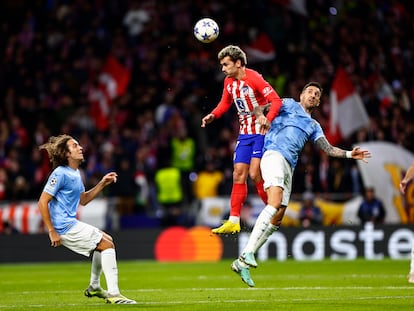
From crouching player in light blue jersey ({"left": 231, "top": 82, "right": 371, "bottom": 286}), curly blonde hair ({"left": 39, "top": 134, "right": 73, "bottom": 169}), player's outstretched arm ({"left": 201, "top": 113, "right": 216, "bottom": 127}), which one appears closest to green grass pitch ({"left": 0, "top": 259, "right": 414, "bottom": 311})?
crouching player in light blue jersey ({"left": 231, "top": 82, "right": 371, "bottom": 286})

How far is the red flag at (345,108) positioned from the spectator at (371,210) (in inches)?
83.9

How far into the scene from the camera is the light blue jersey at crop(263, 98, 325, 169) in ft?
43.9

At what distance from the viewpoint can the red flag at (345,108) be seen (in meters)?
24.4

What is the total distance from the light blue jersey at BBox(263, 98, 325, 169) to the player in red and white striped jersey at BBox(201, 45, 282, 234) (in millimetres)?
283

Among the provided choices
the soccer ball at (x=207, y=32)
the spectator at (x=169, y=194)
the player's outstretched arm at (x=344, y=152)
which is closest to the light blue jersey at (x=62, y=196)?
the soccer ball at (x=207, y=32)

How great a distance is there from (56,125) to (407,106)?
9.12 m

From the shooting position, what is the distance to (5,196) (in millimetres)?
24547

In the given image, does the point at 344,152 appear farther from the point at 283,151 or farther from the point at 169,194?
the point at 169,194

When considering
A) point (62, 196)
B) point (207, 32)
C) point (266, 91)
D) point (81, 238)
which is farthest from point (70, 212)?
point (207, 32)

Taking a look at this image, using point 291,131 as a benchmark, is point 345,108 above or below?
above

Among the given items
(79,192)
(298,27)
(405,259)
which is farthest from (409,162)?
(79,192)

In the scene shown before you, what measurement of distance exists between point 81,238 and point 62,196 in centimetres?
56

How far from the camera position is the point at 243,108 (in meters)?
13.8

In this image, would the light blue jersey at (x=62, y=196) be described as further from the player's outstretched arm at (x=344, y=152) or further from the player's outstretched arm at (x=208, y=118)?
the player's outstretched arm at (x=344, y=152)
